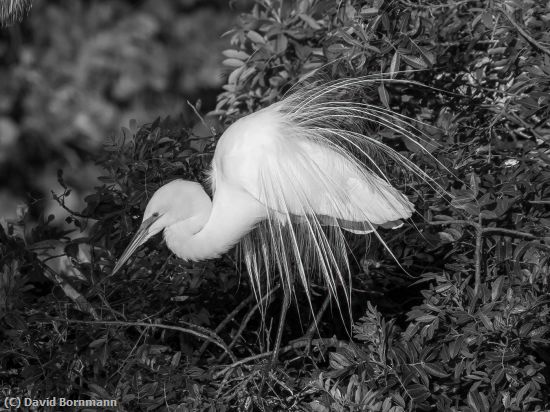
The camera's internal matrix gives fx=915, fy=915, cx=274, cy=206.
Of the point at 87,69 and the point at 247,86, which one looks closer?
the point at 247,86

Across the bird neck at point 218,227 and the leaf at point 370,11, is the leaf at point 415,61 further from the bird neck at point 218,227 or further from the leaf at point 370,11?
the bird neck at point 218,227

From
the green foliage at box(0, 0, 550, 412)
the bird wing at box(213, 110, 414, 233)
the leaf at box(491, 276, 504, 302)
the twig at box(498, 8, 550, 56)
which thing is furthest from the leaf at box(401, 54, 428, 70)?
the leaf at box(491, 276, 504, 302)

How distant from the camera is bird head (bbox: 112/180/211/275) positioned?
2.79 meters

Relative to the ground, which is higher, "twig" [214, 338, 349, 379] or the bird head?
the bird head

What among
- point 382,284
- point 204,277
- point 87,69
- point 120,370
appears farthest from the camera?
point 87,69

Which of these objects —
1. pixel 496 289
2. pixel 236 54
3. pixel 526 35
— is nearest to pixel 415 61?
pixel 526 35

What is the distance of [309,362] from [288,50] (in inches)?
46.7

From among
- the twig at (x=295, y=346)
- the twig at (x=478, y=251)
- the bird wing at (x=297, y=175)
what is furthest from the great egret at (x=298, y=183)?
the twig at (x=478, y=251)

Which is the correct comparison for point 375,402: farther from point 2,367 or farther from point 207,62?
point 207,62

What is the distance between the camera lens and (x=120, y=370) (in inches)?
96.4

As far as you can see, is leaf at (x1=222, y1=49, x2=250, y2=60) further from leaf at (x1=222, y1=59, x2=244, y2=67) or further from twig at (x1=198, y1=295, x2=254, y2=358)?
twig at (x1=198, y1=295, x2=254, y2=358)

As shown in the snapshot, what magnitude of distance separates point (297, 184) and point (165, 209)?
1.45 feet

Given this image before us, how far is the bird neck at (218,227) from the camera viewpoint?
289 centimetres

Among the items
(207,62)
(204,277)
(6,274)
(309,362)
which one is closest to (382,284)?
(309,362)
